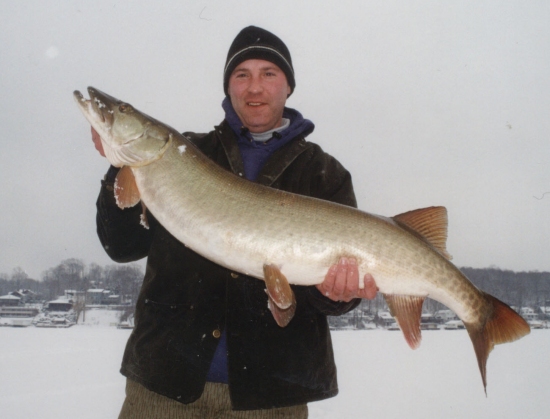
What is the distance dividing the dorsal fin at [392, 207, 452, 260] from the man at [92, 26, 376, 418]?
345 mm

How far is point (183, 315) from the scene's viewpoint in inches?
96.2

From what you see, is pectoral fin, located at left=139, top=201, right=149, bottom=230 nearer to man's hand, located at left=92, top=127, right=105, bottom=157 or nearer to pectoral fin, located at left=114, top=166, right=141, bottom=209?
pectoral fin, located at left=114, top=166, right=141, bottom=209

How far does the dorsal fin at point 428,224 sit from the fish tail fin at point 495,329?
388 millimetres

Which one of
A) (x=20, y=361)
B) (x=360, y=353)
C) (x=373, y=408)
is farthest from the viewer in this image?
(x=360, y=353)

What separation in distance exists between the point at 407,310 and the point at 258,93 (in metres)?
1.63

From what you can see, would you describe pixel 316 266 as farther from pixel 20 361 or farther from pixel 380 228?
pixel 20 361

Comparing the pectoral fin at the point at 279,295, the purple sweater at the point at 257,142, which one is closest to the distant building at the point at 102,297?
the purple sweater at the point at 257,142

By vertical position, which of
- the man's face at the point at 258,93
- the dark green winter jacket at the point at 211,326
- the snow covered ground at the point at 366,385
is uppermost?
the man's face at the point at 258,93

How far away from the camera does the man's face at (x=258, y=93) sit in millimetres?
2979

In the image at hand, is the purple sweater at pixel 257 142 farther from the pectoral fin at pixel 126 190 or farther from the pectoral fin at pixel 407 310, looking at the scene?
the pectoral fin at pixel 407 310

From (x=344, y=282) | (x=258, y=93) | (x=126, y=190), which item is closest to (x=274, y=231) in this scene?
(x=344, y=282)

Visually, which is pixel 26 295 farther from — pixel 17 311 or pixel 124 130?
pixel 124 130

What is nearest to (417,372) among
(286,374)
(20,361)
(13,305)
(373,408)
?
(373,408)

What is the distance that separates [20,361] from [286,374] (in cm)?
1496
